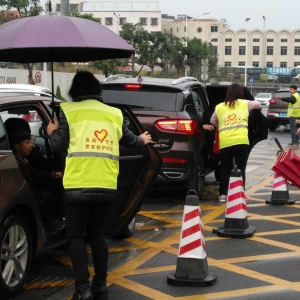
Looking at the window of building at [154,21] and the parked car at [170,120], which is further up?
the window of building at [154,21]

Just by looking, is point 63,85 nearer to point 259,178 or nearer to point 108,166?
point 259,178

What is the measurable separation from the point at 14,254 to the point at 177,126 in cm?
455

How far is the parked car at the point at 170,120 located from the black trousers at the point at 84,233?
173 inches

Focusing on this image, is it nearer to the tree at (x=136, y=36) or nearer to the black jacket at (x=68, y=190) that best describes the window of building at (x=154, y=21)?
the tree at (x=136, y=36)

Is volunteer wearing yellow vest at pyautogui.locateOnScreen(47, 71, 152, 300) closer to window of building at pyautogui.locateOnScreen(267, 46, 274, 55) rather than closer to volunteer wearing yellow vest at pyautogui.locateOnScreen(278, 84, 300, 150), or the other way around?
volunteer wearing yellow vest at pyautogui.locateOnScreen(278, 84, 300, 150)

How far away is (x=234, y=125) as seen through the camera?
988 centimetres

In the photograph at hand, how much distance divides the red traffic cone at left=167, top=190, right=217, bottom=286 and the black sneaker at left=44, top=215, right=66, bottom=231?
105 cm

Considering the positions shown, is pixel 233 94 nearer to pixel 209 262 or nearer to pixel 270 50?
pixel 209 262

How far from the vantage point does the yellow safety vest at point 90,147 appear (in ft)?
16.8

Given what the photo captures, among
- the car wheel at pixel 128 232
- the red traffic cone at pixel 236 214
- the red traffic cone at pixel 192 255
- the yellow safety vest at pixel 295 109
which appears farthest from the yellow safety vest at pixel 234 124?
the yellow safety vest at pixel 295 109

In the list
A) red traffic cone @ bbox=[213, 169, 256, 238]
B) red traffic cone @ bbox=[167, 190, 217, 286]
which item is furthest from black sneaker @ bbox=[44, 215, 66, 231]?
red traffic cone @ bbox=[213, 169, 256, 238]

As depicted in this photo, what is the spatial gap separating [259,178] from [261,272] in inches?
279

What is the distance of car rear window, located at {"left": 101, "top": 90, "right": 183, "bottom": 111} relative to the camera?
986cm

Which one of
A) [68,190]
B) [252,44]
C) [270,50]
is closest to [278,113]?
[68,190]
